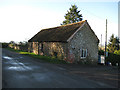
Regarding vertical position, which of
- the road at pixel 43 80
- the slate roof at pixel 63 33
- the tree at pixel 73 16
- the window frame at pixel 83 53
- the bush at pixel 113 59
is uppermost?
the tree at pixel 73 16

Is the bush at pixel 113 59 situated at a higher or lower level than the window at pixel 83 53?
lower

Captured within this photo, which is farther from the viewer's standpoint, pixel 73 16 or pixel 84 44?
pixel 73 16

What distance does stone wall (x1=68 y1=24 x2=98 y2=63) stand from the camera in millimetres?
17156

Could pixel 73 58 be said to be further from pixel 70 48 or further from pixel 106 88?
pixel 106 88

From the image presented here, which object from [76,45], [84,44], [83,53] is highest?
[84,44]

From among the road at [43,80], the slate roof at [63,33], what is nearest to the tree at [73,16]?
the slate roof at [63,33]

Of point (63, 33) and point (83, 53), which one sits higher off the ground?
point (63, 33)

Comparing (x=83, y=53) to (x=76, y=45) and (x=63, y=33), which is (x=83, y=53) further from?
(x=63, y=33)

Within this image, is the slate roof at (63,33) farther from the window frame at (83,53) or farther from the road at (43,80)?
the road at (43,80)

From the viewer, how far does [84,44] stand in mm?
18438

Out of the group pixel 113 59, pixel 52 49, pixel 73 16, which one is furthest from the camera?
pixel 73 16

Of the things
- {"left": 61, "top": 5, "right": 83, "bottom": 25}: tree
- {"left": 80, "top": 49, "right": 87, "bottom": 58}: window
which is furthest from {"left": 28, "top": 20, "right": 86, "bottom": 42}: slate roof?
{"left": 61, "top": 5, "right": 83, "bottom": 25}: tree

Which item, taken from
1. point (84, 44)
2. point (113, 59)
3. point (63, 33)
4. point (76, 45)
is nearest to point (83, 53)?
point (84, 44)

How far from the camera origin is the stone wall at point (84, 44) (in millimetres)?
17156
